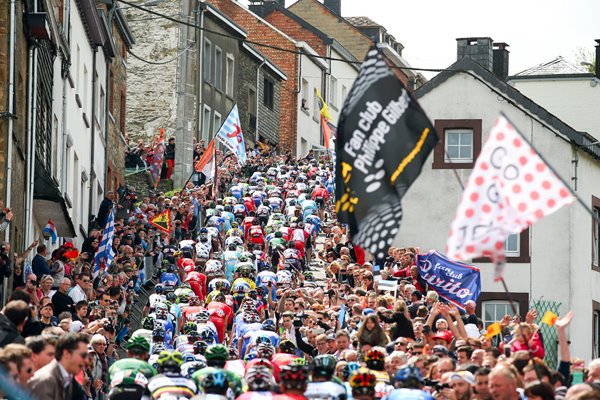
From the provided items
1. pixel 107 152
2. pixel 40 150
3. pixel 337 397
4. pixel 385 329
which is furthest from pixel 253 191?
pixel 337 397

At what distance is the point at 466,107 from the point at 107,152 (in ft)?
36.0

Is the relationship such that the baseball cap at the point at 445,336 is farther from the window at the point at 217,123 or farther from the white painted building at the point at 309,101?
the white painted building at the point at 309,101

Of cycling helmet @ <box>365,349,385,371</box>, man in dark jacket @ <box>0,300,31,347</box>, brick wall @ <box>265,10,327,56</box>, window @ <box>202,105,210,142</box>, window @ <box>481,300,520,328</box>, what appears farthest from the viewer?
brick wall @ <box>265,10,327,56</box>

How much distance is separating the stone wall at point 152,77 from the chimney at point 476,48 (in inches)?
536

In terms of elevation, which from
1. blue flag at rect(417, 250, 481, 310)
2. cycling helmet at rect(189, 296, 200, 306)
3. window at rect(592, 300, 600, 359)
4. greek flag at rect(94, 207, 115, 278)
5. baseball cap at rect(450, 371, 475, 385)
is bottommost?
window at rect(592, 300, 600, 359)

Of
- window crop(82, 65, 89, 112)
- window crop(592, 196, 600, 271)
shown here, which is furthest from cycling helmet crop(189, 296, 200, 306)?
window crop(592, 196, 600, 271)

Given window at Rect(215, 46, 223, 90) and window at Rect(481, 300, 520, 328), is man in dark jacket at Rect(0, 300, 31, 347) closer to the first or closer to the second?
window at Rect(481, 300, 520, 328)

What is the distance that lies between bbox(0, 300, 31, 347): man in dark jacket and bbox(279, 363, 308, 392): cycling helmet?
2450 millimetres

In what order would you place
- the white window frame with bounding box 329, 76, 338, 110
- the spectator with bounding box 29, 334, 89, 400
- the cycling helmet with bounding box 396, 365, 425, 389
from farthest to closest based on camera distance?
the white window frame with bounding box 329, 76, 338, 110 < the cycling helmet with bounding box 396, 365, 425, 389 < the spectator with bounding box 29, 334, 89, 400

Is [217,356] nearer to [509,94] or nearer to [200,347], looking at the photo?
[200,347]

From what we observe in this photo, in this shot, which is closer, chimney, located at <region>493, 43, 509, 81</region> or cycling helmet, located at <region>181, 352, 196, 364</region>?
cycling helmet, located at <region>181, 352, 196, 364</region>

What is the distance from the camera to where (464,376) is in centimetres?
1597

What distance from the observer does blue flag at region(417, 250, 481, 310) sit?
29781mm

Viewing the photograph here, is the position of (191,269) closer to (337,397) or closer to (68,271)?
(68,271)
